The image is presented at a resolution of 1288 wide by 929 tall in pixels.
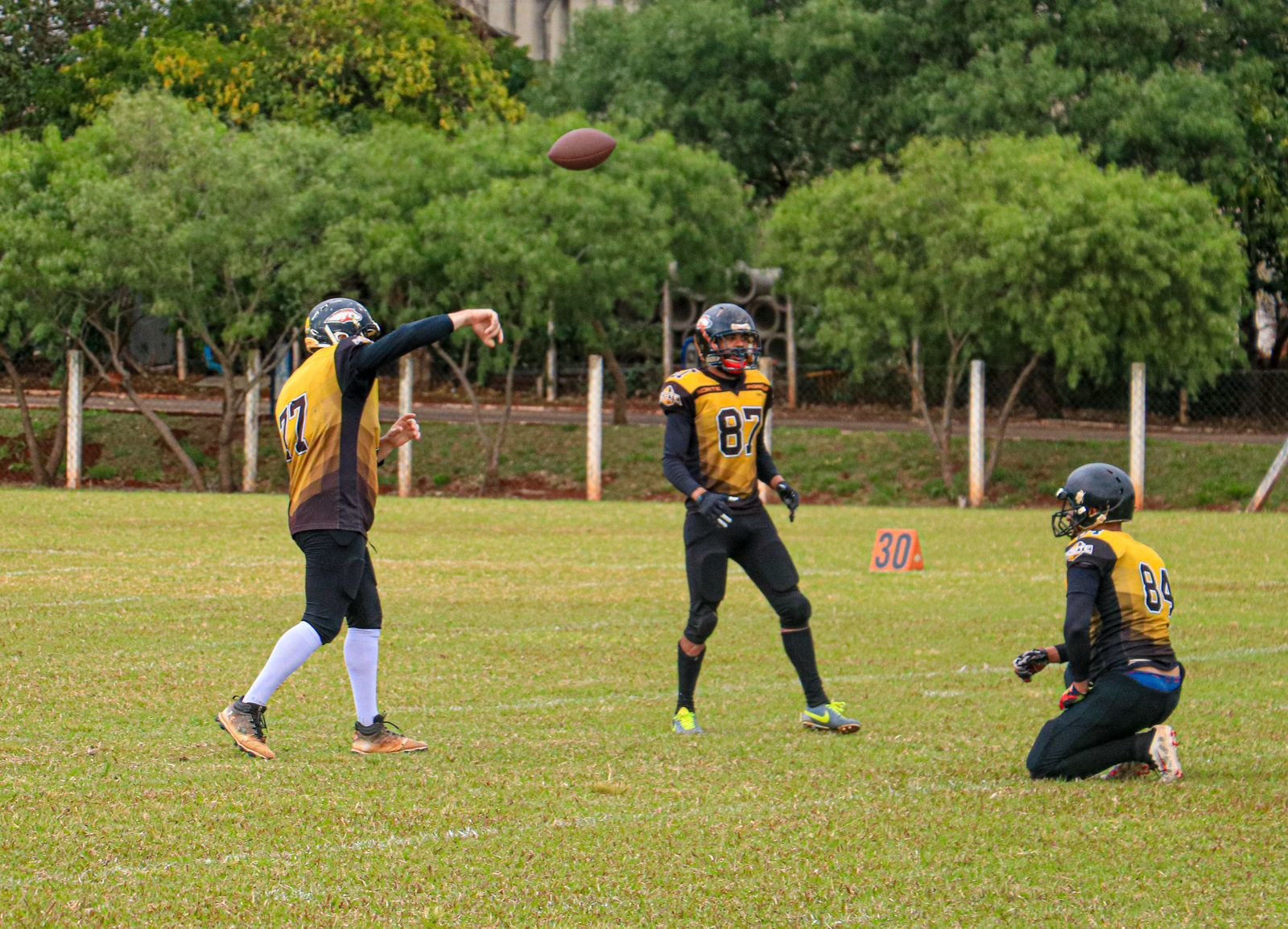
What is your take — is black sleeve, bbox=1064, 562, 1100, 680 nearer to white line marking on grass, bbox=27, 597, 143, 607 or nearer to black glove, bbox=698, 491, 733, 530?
black glove, bbox=698, 491, 733, 530

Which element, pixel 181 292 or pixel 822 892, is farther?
pixel 181 292

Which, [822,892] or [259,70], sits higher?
[259,70]

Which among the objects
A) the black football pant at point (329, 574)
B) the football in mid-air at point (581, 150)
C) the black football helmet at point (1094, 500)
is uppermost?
the football in mid-air at point (581, 150)

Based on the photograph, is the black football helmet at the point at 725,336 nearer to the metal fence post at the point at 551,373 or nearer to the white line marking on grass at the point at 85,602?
the white line marking on grass at the point at 85,602

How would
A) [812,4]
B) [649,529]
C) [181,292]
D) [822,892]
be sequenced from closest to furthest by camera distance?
[822,892], [649,529], [181,292], [812,4]

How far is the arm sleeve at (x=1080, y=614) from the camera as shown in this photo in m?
8.21

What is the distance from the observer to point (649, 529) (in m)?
26.5

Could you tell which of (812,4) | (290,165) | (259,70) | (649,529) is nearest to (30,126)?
(259,70)

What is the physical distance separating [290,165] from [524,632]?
25.1 metres

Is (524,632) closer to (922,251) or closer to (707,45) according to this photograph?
(922,251)

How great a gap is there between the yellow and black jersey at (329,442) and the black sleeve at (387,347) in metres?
0.05

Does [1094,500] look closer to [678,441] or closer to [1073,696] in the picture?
[1073,696]

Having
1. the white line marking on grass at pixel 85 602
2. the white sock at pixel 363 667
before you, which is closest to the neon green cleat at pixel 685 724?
the white sock at pixel 363 667

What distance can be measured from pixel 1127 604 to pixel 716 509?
228 cm
